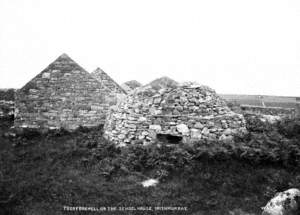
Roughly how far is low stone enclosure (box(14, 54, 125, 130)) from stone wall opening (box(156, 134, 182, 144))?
14.5ft

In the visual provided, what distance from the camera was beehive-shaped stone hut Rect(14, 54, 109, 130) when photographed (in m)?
13.3

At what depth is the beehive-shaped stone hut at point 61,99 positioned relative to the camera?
13.3m

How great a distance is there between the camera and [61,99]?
1353 centimetres

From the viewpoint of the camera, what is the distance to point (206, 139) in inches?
395

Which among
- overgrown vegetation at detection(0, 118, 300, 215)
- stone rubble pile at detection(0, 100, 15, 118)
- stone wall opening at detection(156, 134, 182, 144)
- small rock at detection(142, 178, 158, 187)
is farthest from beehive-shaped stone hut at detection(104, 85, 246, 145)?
stone rubble pile at detection(0, 100, 15, 118)

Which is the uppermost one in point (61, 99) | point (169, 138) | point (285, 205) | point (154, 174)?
point (61, 99)

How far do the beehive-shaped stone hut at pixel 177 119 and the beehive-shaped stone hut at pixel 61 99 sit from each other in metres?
2.89

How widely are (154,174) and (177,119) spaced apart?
10.7 ft

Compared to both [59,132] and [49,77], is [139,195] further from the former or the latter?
[49,77]

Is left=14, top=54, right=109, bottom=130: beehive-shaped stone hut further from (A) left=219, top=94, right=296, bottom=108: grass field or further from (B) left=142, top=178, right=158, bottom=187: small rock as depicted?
(A) left=219, top=94, right=296, bottom=108: grass field

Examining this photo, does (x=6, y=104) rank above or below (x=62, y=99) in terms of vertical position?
below

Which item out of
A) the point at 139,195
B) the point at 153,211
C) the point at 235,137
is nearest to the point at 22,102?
the point at 139,195

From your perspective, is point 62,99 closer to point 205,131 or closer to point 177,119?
point 177,119

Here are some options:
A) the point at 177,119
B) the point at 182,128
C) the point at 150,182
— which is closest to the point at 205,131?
the point at 182,128
